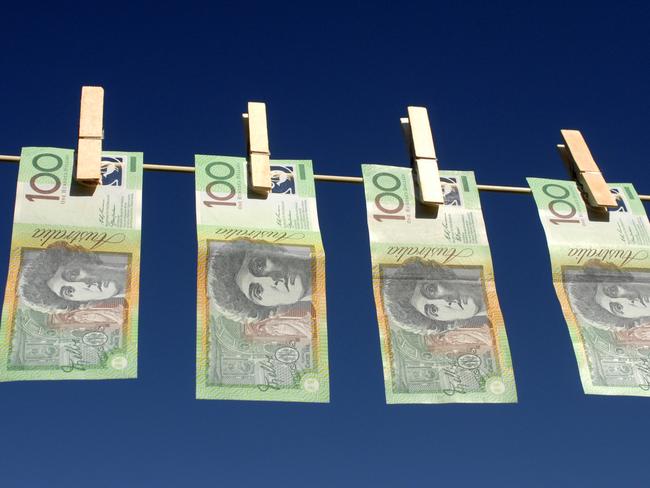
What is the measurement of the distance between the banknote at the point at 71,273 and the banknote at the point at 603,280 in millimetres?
2253

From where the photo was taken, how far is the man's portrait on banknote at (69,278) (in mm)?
4848

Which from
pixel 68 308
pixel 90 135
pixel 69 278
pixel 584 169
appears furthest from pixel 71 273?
pixel 584 169

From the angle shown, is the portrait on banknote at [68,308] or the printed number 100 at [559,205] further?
the printed number 100 at [559,205]

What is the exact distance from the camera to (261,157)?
560 cm

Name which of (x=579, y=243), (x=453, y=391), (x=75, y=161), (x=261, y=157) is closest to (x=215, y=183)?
(x=261, y=157)

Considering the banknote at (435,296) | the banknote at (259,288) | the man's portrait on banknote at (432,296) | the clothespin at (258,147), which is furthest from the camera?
the clothespin at (258,147)

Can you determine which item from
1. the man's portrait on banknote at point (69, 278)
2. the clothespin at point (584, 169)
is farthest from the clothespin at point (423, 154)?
the man's portrait on banknote at point (69, 278)

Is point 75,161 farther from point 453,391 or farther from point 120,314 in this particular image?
point 453,391

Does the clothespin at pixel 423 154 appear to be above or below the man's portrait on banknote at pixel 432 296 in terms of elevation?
above

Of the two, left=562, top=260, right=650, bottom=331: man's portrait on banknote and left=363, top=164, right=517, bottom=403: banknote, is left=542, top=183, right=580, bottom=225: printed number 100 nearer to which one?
left=562, top=260, right=650, bottom=331: man's portrait on banknote

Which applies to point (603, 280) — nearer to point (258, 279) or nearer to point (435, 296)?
point (435, 296)

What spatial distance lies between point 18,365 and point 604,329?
9.60 feet

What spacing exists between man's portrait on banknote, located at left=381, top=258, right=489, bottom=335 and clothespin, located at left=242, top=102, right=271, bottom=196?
2.57 feet

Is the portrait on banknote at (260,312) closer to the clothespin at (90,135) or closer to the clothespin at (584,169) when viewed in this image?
the clothespin at (90,135)
